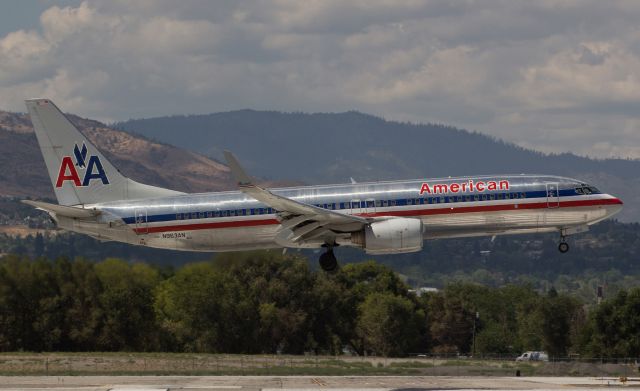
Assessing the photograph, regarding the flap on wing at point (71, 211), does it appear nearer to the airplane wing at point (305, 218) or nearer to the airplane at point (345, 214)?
the airplane at point (345, 214)

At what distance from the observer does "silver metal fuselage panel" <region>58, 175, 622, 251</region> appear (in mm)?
69938

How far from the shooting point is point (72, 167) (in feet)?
245

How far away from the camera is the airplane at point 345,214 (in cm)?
6938

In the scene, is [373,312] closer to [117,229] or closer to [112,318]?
[112,318]

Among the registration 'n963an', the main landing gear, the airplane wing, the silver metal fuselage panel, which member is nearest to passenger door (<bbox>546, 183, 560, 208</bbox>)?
the silver metal fuselage panel

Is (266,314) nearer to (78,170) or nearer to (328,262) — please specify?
(78,170)

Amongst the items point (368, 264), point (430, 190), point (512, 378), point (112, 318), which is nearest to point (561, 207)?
point (430, 190)

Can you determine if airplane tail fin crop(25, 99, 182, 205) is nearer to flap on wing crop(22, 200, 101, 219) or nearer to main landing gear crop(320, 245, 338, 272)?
flap on wing crop(22, 200, 101, 219)

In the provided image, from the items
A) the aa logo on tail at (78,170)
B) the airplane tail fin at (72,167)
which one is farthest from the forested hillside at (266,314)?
the aa logo on tail at (78,170)

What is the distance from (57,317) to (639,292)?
75.4 meters

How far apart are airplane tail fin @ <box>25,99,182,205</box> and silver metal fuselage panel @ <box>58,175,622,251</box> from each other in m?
1.35

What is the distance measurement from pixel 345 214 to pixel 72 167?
61.3 ft

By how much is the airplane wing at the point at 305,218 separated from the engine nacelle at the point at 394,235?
0.81 metres

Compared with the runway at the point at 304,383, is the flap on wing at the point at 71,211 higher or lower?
higher
